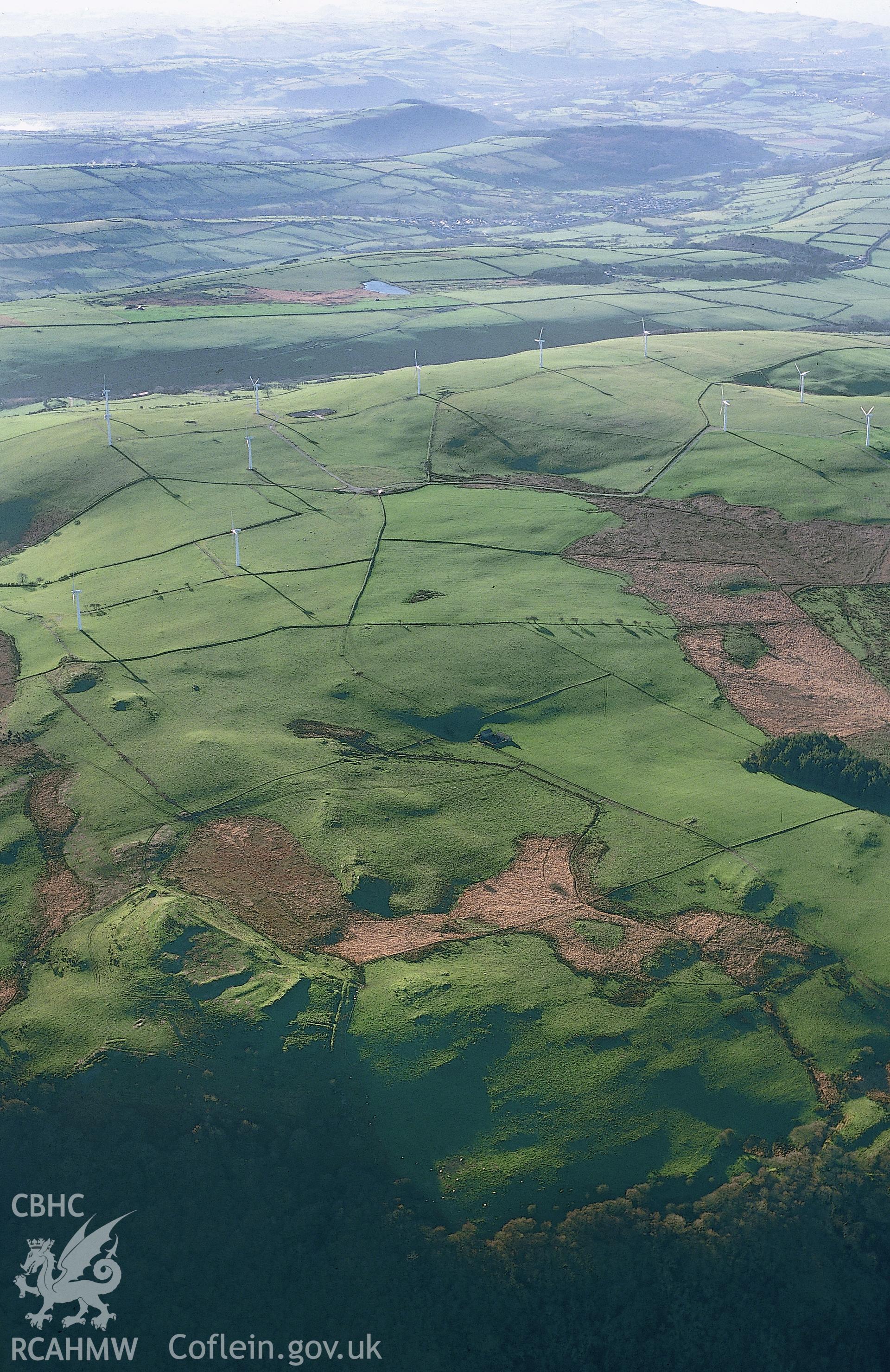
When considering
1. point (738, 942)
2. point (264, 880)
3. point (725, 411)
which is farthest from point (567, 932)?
point (725, 411)

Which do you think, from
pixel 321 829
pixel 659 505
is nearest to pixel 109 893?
pixel 321 829

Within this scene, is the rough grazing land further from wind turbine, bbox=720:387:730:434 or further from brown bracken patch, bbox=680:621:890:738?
wind turbine, bbox=720:387:730:434

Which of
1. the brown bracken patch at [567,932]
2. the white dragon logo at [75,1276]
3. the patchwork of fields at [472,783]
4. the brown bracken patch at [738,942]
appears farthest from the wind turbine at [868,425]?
the white dragon logo at [75,1276]

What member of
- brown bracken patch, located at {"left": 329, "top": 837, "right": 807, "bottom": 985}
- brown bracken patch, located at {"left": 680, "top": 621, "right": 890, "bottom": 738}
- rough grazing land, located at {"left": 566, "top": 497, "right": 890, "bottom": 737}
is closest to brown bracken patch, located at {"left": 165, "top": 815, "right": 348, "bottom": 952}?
brown bracken patch, located at {"left": 329, "top": 837, "right": 807, "bottom": 985}

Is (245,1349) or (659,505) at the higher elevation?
(659,505)

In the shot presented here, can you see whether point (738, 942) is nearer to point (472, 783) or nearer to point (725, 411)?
point (472, 783)

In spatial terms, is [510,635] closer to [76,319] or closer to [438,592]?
[438,592]
